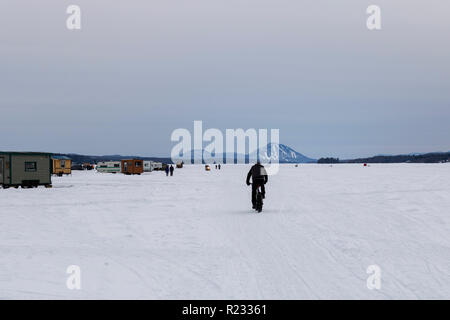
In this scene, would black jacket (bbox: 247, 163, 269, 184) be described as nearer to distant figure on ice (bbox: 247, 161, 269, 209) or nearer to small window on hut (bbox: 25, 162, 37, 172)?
distant figure on ice (bbox: 247, 161, 269, 209)

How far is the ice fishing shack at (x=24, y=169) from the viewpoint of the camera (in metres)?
32.6

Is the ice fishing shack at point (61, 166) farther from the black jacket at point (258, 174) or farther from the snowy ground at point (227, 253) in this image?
the black jacket at point (258, 174)

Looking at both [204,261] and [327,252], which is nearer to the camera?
[204,261]

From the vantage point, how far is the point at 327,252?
352 inches

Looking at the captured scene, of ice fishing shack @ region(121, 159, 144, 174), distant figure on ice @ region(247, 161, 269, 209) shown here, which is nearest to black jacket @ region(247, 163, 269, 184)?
distant figure on ice @ region(247, 161, 269, 209)

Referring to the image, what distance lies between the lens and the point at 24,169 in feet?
110

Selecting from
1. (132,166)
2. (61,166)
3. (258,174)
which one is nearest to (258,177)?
(258,174)

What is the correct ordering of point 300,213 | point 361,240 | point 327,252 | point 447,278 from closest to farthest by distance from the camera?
point 447,278 → point 327,252 → point 361,240 → point 300,213

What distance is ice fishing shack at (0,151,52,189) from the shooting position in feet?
107

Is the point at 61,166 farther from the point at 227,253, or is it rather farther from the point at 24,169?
the point at 227,253

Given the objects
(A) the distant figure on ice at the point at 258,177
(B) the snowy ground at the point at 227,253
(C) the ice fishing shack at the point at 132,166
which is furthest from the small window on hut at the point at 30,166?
(C) the ice fishing shack at the point at 132,166
